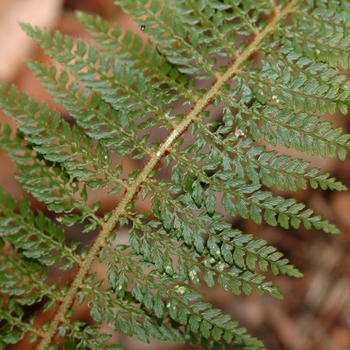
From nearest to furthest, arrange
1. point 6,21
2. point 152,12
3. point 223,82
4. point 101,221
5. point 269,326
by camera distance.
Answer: point 152,12, point 223,82, point 101,221, point 6,21, point 269,326

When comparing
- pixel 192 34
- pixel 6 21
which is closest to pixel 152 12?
pixel 192 34

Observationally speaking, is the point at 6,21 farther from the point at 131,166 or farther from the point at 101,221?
the point at 101,221

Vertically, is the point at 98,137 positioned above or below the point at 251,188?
below

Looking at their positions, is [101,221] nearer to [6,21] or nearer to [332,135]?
[332,135]

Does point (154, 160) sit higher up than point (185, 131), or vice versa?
point (185, 131)

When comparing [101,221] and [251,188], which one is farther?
[101,221]

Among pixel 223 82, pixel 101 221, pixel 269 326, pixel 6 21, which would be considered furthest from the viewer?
pixel 269 326

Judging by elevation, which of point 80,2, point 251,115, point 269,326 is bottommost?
point 269,326
